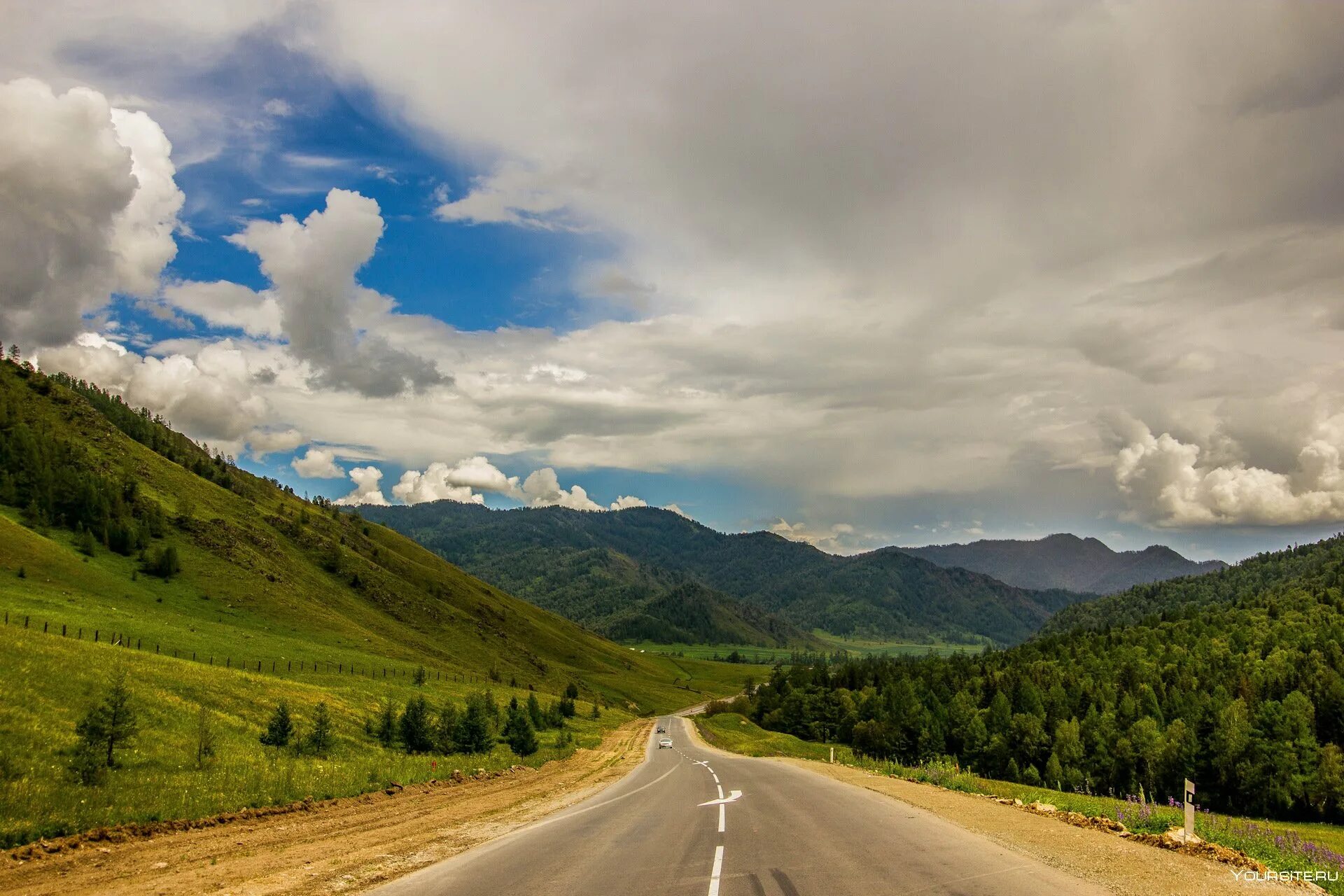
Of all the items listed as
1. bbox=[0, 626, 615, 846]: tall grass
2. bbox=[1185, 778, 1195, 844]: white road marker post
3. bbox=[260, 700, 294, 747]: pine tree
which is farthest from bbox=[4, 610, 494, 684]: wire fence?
bbox=[1185, 778, 1195, 844]: white road marker post

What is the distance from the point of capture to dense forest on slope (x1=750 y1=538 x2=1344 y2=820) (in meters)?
105

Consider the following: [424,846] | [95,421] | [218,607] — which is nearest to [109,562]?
[218,607]

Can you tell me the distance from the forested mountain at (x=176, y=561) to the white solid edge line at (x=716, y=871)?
80.1 m

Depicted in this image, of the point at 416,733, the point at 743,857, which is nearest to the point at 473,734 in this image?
the point at 416,733

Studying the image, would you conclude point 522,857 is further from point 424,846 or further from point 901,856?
point 901,856

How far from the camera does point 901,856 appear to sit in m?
16.0

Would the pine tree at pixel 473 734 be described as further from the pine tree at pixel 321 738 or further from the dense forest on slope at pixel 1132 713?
the dense forest on slope at pixel 1132 713

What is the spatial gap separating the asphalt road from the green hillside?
1219 centimetres

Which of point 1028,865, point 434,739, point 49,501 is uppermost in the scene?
point 49,501

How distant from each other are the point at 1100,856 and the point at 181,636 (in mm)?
94115

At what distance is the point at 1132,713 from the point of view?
12594 centimetres

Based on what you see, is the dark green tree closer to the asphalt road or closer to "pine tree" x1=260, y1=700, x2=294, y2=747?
"pine tree" x1=260, y1=700, x2=294, y2=747

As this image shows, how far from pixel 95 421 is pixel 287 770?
177902 millimetres

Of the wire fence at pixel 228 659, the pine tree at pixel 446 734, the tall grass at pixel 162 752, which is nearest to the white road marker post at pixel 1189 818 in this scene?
the tall grass at pixel 162 752
